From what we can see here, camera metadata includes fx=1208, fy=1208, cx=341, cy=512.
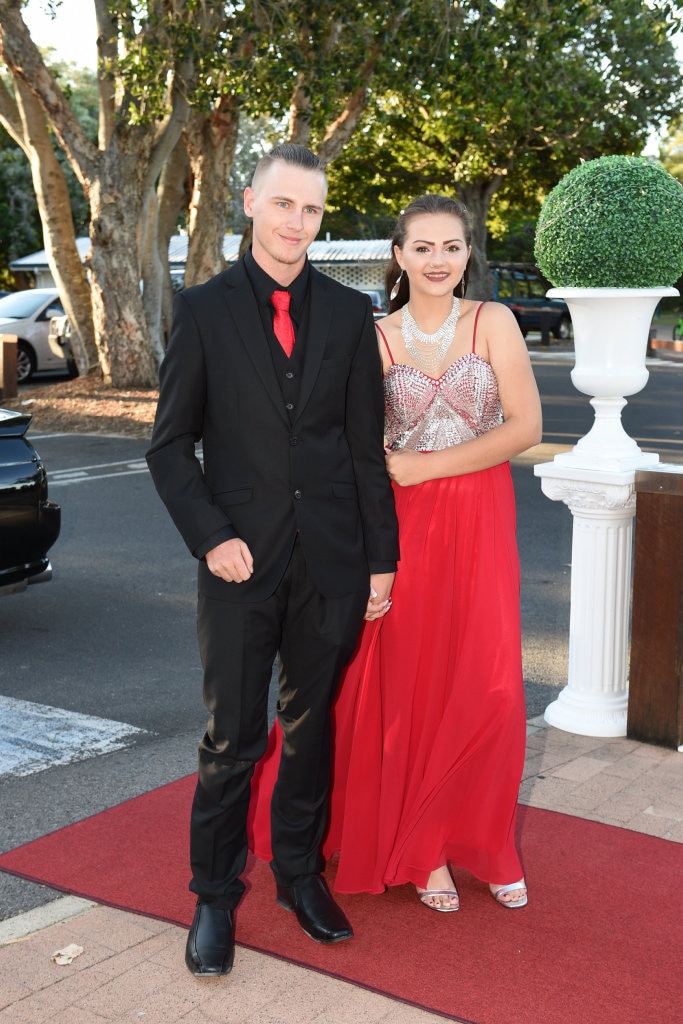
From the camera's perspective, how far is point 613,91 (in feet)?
118

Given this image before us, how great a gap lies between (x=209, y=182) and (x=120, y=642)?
1386 centimetres

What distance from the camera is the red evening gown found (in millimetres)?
3539

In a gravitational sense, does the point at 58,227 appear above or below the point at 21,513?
above

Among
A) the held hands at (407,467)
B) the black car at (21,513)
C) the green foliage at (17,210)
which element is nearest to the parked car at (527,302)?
the green foliage at (17,210)

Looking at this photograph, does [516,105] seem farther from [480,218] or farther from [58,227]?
[480,218]

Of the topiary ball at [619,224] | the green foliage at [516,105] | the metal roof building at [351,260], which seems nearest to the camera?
the topiary ball at [619,224]

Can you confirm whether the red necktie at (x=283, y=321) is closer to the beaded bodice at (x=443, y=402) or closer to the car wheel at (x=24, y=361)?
the beaded bodice at (x=443, y=402)

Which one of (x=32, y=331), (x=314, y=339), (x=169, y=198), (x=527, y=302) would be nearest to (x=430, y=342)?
(x=314, y=339)

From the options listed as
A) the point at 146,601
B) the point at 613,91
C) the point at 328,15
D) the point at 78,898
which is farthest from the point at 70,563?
the point at 613,91

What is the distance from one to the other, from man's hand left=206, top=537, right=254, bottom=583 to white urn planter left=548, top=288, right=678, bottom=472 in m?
2.31

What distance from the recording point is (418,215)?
3518 millimetres

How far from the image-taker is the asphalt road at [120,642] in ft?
15.1

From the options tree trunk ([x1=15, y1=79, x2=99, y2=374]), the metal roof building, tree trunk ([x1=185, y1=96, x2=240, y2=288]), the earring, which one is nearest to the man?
the earring

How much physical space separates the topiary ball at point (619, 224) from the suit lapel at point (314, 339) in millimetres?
1907
